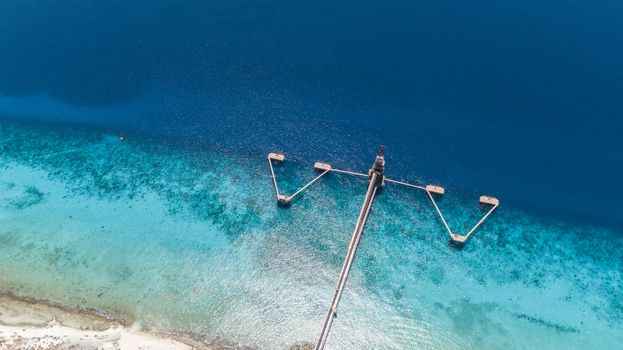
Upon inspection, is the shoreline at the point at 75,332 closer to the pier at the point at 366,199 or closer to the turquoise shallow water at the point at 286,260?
the turquoise shallow water at the point at 286,260

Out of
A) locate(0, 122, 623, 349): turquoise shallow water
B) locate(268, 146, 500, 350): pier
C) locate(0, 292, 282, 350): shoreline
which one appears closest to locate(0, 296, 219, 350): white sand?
locate(0, 292, 282, 350): shoreline

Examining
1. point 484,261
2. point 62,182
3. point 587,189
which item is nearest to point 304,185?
point 484,261

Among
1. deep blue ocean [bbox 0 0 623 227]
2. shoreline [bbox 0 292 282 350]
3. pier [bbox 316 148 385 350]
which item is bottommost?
shoreline [bbox 0 292 282 350]

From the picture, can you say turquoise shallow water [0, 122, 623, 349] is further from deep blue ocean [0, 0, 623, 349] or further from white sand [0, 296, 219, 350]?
white sand [0, 296, 219, 350]

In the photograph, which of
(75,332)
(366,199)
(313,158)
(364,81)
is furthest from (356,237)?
(75,332)

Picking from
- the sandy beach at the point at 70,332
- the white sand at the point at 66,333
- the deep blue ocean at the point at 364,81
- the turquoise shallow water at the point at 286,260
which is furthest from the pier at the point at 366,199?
the white sand at the point at 66,333

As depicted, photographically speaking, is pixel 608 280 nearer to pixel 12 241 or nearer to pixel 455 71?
pixel 455 71
